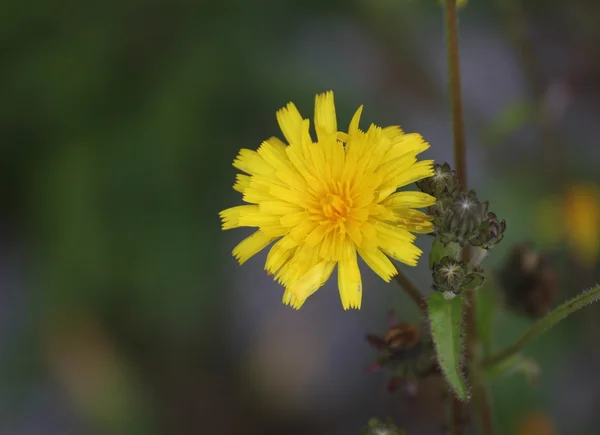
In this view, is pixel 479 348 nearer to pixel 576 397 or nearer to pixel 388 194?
pixel 388 194

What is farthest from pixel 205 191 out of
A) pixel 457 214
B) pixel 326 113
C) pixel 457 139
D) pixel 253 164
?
pixel 457 214

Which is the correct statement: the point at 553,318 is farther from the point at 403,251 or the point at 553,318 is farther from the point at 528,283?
the point at 528,283

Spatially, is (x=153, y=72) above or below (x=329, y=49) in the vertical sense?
below

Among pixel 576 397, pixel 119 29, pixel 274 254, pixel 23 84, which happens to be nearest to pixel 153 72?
pixel 119 29

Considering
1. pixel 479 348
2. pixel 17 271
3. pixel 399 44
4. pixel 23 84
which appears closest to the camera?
pixel 479 348

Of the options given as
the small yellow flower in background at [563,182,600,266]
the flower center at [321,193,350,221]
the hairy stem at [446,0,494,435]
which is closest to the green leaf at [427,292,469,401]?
the hairy stem at [446,0,494,435]

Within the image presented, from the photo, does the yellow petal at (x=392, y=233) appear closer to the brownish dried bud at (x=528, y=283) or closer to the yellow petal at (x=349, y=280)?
the yellow petal at (x=349, y=280)
